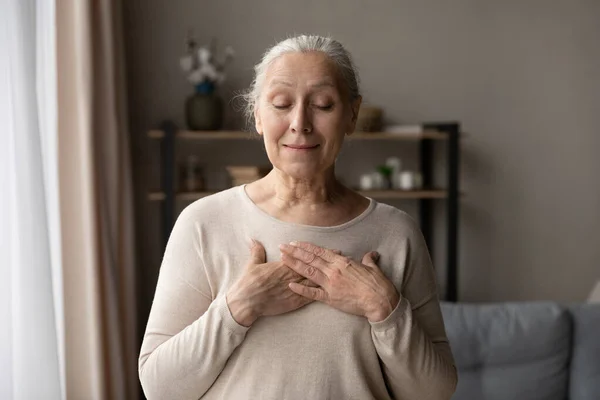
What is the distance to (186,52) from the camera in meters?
3.89

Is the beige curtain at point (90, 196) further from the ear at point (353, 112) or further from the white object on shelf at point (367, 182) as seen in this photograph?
the ear at point (353, 112)

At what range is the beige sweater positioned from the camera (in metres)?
1.25

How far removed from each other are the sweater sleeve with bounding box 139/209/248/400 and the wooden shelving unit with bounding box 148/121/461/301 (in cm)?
229

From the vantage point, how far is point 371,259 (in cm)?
132

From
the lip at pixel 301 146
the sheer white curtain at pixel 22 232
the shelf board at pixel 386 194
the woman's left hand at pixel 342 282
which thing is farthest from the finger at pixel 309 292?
the shelf board at pixel 386 194

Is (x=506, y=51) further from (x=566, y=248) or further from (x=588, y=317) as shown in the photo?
(x=588, y=317)

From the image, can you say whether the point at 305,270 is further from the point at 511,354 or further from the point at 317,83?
the point at 511,354

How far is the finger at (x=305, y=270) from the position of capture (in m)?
1.27

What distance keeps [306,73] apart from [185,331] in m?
0.49

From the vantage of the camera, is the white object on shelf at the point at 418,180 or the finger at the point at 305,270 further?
the white object on shelf at the point at 418,180

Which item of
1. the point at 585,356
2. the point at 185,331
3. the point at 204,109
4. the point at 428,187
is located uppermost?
the point at 204,109

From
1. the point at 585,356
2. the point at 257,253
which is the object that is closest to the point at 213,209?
the point at 257,253

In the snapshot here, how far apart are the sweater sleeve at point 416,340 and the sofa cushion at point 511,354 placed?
166 cm

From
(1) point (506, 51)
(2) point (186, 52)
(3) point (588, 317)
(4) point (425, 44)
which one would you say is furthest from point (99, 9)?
(3) point (588, 317)
